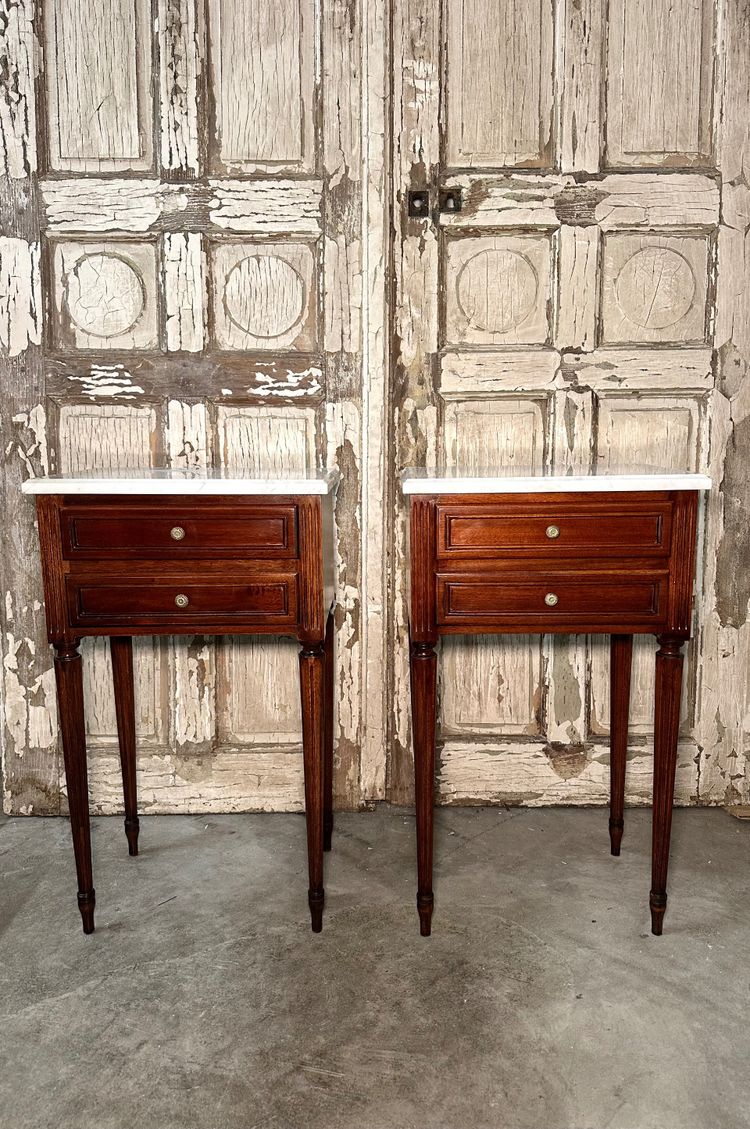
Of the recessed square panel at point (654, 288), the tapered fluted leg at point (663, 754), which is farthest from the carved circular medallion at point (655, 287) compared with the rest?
the tapered fluted leg at point (663, 754)

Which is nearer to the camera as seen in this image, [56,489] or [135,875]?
[56,489]

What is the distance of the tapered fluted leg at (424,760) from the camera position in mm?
2223

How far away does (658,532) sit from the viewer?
2.20 m

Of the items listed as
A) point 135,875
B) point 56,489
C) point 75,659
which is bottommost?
point 135,875

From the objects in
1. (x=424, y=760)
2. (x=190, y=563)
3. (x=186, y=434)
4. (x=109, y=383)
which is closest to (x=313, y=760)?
(x=424, y=760)

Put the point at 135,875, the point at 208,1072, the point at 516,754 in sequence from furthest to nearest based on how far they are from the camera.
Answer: the point at 516,754 → the point at 135,875 → the point at 208,1072

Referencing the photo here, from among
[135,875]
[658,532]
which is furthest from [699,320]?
[135,875]

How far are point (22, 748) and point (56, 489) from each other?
1155 millimetres

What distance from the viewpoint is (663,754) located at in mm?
2291

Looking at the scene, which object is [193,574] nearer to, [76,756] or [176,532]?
[176,532]

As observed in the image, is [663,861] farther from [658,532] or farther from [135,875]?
[135,875]

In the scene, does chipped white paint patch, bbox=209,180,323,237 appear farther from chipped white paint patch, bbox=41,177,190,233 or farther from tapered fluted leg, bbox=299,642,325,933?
tapered fluted leg, bbox=299,642,325,933

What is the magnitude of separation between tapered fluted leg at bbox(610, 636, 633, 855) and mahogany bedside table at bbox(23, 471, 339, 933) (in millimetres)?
901

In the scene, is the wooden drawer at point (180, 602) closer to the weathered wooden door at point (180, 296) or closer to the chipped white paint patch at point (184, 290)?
the weathered wooden door at point (180, 296)
